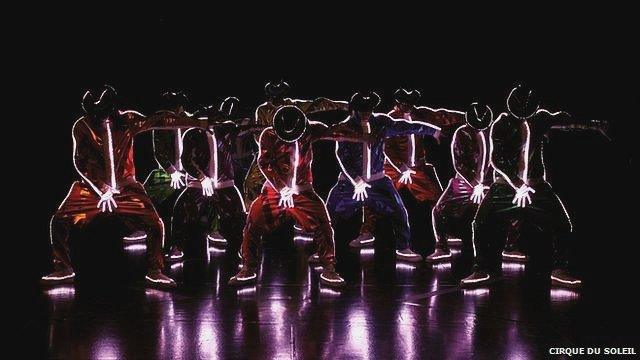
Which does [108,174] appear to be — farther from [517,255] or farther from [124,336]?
[517,255]

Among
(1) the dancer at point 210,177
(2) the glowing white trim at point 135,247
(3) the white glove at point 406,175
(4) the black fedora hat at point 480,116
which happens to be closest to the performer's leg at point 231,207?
(1) the dancer at point 210,177

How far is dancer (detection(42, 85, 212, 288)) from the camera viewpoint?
531 centimetres

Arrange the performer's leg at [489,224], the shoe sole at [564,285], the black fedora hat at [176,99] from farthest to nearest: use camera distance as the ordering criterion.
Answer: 1. the black fedora hat at [176,99]
2. the performer's leg at [489,224]
3. the shoe sole at [564,285]

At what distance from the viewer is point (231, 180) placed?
6.33 m

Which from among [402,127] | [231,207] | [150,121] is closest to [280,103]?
[231,207]

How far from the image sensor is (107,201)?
17.5 ft

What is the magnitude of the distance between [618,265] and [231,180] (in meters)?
3.43

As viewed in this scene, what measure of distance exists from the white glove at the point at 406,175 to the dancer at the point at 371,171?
0.63 meters

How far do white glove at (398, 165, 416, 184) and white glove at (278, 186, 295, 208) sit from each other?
1770 mm

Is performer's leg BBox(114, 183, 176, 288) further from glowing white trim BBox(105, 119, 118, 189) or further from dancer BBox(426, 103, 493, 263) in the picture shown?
dancer BBox(426, 103, 493, 263)

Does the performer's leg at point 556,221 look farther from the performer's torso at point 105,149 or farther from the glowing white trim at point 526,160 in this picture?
the performer's torso at point 105,149

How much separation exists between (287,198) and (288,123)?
1.86ft

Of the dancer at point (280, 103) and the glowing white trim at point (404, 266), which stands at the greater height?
the dancer at point (280, 103)

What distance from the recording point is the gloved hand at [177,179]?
22.1 feet
